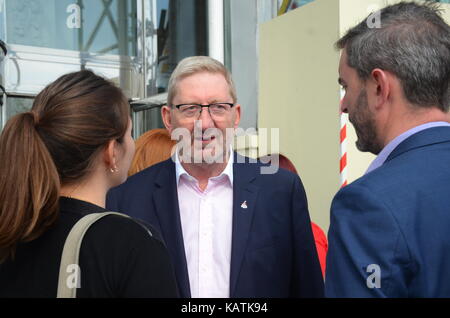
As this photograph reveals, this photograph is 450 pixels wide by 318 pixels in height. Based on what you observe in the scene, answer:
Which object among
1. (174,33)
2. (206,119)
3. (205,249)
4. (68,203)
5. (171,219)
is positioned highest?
(174,33)

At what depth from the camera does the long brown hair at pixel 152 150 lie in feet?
9.94

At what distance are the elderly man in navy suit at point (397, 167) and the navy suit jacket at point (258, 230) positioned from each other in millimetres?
766

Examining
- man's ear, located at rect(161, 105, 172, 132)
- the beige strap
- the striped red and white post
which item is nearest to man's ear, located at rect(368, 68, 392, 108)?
the beige strap

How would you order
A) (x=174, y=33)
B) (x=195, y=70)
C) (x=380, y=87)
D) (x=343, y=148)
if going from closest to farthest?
(x=380, y=87) < (x=195, y=70) < (x=343, y=148) < (x=174, y=33)

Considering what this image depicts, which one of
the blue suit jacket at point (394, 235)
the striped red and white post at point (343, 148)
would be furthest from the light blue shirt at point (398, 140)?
the striped red and white post at point (343, 148)

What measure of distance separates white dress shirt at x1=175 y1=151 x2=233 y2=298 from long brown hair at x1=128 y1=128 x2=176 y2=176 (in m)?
0.54

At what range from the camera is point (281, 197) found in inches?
92.5

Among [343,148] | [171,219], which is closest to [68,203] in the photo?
[171,219]

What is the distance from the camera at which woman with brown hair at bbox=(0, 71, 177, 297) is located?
131 centimetres

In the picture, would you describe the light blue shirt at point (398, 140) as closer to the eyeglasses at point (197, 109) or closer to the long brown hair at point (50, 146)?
the long brown hair at point (50, 146)

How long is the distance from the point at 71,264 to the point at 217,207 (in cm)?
114

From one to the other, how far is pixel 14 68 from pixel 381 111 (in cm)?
573

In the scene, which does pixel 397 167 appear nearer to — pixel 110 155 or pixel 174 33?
pixel 110 155

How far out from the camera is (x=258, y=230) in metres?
2.27
